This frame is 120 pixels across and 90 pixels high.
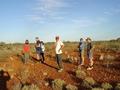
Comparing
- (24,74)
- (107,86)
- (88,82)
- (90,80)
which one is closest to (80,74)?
(90,80)

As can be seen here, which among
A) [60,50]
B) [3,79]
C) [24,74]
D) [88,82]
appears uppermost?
[60,50]

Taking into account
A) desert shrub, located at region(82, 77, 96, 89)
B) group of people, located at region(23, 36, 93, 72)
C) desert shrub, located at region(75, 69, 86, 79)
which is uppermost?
group of people, located at region(23, 36, 93, 72)

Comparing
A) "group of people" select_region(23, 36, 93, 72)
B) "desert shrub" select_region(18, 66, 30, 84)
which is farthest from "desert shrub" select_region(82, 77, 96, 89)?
"desert shrub" select_region(18, 66, 30, 84)

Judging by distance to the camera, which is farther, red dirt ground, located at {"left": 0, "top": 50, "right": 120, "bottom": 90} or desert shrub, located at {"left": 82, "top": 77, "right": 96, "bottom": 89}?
red dirt ground, located at {"left": 0, "top": 50, "right": 120, "bottom": 90}

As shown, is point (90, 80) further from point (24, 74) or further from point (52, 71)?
point (24, 74)

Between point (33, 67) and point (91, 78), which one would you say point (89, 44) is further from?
point (33, 67)

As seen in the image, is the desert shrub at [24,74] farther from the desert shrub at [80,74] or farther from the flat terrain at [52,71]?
the desert shrub at [80,74]

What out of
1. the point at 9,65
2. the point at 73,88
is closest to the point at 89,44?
the point at 73,88

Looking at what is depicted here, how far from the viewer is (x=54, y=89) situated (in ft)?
65.1

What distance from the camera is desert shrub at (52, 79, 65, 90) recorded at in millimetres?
19812

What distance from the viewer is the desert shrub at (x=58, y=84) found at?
19.8 m

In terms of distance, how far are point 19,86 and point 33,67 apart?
657 centimetres

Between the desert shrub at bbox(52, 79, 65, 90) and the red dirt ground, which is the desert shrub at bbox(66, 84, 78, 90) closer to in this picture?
the desert shrub at bbox(52, 79, 65, 90)

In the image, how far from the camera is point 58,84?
20.0 meters
